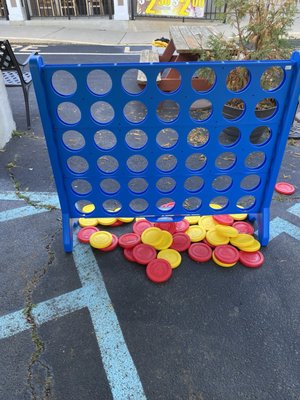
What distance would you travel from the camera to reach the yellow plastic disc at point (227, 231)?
7.75ft

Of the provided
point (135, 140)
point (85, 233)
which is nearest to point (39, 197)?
point (85, 233)

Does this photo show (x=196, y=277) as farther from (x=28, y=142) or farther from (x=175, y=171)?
(x=28, y=142)

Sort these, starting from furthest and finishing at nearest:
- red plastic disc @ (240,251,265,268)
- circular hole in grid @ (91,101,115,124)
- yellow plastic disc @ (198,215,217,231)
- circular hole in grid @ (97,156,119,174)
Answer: circular hole in grid @ (91,101,115,124)
circular hole in grid @ (97,156,119,174)
yellow plastic disc @ (198,215,217,231)
red plastic disc @ (240,251,265,268)

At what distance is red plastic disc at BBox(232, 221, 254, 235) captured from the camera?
2.46 meters

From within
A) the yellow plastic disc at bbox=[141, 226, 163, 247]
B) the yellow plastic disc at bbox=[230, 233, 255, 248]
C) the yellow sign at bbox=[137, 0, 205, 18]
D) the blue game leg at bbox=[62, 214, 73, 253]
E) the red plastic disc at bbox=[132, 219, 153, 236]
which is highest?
the yellow sign at bbox=[137, 0, 205, 18]

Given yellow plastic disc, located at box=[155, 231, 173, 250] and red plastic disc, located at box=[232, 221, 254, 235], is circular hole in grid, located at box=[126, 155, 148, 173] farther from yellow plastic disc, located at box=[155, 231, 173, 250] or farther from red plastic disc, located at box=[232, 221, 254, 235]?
red plastic disc, located at box=[232, 221, 254, 235]

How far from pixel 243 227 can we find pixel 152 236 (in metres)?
0.74

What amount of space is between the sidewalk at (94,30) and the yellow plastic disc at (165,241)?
8241 millimetres

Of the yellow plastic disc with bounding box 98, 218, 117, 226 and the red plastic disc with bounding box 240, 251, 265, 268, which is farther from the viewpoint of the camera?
the yellow plastic disc with bounding box 98, 218, 117, 226

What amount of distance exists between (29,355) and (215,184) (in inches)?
84.7

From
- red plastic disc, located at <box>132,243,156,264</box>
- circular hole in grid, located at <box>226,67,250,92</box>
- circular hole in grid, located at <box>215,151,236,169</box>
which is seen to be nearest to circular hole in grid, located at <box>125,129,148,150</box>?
circular hole in grid, located at <box>215,151,236,169</box>

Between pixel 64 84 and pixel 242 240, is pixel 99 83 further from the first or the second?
pixel 242 240

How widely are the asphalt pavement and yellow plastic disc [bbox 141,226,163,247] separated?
8.1 inches

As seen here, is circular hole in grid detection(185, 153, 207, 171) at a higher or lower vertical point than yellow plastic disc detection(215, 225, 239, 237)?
lower
